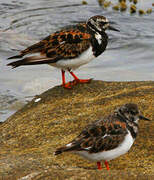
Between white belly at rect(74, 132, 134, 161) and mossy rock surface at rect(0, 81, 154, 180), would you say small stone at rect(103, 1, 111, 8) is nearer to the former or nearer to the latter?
mossy rock surface at rect(0, 81, 154, 180)

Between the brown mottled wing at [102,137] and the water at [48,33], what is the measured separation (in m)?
4.68

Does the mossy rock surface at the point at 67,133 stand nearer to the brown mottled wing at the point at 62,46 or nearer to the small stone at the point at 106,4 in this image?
the brown mottled wing at the point at 62,46

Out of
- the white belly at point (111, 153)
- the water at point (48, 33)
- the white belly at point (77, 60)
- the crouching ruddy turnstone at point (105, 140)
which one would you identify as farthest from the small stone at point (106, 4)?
the white belly at point (111, 153)

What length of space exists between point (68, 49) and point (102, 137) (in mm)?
2769

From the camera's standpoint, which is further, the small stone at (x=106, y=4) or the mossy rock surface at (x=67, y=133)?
the small stone at (x=106, y=4)

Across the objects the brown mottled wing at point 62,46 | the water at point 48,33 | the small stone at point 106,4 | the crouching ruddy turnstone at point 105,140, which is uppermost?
the brown mottled wing at point 62,46

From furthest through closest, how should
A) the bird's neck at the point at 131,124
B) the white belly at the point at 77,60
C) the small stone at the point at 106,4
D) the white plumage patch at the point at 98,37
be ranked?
1. the small stone at the point at 106,4
2. the white plumage patch at the point at 98,37
3. the white belly at the point at 77,60
4. the bird's neck at the point at 131,124

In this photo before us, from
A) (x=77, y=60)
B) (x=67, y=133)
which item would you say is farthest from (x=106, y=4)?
(x=67, y=133)

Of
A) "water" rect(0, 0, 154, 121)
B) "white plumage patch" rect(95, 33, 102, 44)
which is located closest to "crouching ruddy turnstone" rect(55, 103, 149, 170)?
"white plumage patch" rect(95, 33, 102, 44)

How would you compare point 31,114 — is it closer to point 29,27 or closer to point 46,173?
point 46,173

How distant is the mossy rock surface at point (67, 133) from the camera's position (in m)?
5.17

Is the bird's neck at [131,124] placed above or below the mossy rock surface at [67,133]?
above

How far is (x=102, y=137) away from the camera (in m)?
5.25

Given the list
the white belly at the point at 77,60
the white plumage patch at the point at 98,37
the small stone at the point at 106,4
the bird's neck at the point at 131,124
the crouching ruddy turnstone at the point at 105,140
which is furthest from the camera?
the small stone at the point at 106,4
